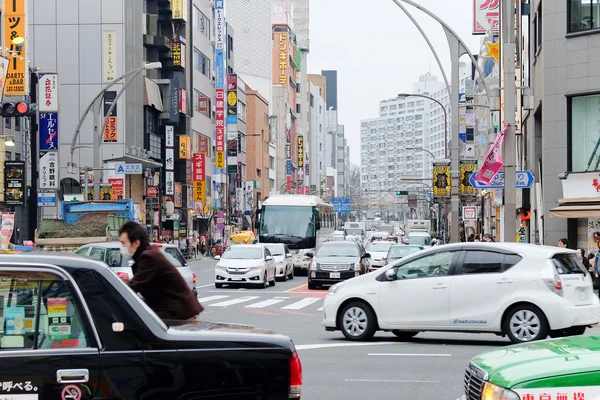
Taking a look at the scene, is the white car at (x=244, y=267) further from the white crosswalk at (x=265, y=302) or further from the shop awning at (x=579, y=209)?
the shop awning at (x=579, y=209)

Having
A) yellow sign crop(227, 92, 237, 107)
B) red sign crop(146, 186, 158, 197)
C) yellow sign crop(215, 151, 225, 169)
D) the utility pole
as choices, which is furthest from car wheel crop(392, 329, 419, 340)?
yellow sign crop(227, 92, 237, 107)

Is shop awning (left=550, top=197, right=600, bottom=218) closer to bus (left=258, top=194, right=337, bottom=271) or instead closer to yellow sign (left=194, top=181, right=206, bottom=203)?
bus (left=258, top=194, right=337, bottom=271)

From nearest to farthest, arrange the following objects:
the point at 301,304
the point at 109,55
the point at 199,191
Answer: the point at 301,304 < the point at 109,55 < the point at 199,191

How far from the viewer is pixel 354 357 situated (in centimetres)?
1445

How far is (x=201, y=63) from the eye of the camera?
3509 inches

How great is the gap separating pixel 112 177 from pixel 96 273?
56.8 metres

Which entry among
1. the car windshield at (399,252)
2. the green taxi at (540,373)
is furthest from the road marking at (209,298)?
the green taxi at (540,373)

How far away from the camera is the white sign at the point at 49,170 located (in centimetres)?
4850

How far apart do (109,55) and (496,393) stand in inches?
2378

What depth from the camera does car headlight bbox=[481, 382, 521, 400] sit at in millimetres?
6065

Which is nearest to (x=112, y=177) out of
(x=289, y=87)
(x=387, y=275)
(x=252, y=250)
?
(x=252, y=250)

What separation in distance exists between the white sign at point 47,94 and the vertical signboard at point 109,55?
15.4 m

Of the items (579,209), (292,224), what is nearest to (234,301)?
(579,209)

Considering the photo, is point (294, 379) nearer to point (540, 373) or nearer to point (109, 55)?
point (540, 373)
